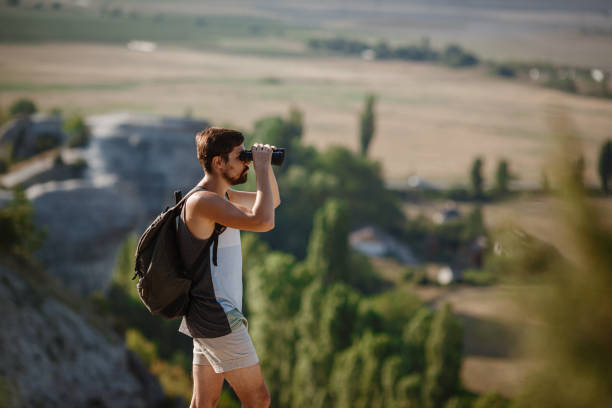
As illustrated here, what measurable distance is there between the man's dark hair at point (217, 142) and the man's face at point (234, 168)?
0.10ft

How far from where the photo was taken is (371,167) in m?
81.1

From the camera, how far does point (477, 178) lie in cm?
8506

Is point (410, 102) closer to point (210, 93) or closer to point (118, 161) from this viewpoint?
point (210, 93)

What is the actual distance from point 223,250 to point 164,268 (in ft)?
1.53

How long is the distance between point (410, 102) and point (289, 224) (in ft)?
292

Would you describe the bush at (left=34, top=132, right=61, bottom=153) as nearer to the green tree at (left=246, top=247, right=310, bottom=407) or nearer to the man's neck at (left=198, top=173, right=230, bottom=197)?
the green tree at (left=246, top=247, right=310, bottom=407)

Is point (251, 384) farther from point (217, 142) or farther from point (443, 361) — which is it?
point (443, 361)

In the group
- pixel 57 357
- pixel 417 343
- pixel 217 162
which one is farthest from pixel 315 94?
pixel 217 162

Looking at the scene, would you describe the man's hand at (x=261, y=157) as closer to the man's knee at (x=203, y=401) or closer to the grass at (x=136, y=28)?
the man's knee at (x=203, y=401)

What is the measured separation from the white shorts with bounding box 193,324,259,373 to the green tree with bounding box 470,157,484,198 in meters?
82.4

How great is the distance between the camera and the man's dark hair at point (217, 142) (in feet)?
14.3

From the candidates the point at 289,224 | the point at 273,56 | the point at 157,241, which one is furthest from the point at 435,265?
the point at 273,56

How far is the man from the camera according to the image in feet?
13.9

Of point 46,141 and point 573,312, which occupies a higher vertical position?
point 573,312
